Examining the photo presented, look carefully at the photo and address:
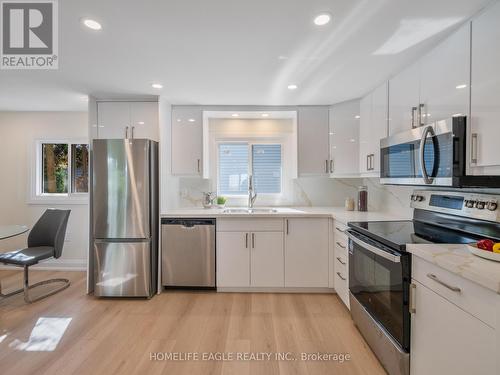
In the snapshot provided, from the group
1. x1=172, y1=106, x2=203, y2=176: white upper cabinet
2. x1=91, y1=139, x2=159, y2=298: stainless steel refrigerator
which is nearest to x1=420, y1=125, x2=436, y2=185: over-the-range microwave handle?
x1=172, y1=106, x2=203, y2=176: white upper cabinet

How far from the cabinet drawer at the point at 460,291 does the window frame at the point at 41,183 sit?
13.0ft

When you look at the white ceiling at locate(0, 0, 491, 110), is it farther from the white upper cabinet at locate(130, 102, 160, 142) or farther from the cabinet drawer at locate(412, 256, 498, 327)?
the cabinet drawer at locate(412, 256, 498, 327)

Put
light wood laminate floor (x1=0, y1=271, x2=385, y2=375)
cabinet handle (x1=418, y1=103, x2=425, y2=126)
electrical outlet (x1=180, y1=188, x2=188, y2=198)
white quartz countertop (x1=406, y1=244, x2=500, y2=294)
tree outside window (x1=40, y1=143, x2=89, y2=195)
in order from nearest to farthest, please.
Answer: white quartz countertop (x1=406, y1=244, x2=500, y2=294) → light wood laminate floor (x1=0, y1=271, x2=385, y2=375) → cabinet handle (x1=418, y1=103, x2=425, y2=126) → electrical outlet (x1=180, y1=188, x2=188, y2=198) → tree outside window (x1=40, y1=143, x2=89, y2=195)

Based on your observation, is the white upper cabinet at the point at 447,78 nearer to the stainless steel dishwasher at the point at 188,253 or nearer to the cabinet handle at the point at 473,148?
the cabinet handle at the point at 473,148

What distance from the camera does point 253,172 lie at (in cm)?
354

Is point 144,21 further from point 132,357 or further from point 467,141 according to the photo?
point 132,357

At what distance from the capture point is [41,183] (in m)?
3.59

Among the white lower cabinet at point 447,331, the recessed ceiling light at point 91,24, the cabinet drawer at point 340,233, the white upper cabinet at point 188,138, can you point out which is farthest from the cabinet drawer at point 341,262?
the recessed ceiling light at point 91,24

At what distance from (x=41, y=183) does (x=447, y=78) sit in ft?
15.8

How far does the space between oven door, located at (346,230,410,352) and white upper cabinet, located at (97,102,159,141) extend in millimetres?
2444

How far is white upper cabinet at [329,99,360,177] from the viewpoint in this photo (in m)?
2.84

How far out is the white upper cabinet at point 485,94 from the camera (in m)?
1.28

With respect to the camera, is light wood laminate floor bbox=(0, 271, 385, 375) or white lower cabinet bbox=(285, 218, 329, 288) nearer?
light wood laminate floor bbox=(0, 271, 385, 375)

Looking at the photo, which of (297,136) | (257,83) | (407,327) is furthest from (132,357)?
(297,136)
